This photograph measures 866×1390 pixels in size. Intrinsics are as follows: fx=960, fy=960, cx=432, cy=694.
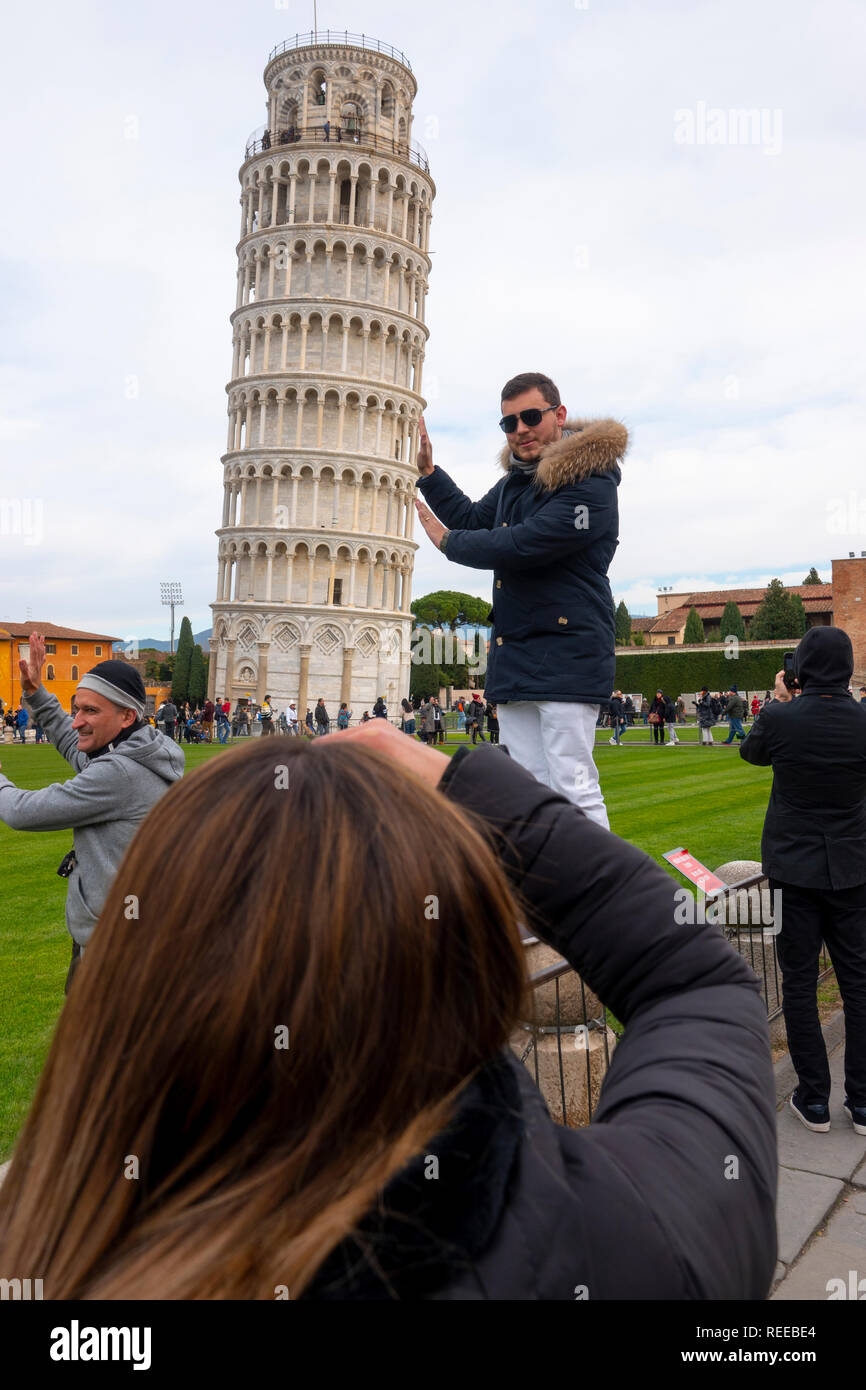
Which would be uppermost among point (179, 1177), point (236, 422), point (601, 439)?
point (236, 422)

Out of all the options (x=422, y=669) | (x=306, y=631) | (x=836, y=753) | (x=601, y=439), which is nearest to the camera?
(x=601, y=439)

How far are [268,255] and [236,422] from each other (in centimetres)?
1158

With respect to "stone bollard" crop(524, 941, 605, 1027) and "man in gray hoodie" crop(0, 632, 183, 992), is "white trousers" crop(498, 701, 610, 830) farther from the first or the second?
"man in gray hoodie" crop(0, 632, 183, 992)

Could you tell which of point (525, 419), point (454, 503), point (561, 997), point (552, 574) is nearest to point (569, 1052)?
point (561, 997)

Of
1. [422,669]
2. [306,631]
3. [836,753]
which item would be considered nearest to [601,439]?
[836,753]

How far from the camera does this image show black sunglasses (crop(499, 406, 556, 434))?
4.36 metres

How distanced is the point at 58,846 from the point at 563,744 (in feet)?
38.6

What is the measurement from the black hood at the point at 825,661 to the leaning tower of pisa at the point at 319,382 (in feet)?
201

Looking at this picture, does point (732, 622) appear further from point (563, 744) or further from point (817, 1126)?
point (563, 744)

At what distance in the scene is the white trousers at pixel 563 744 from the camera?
4.34m

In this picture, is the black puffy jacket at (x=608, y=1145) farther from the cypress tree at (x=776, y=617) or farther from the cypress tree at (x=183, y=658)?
the cypress tree at (x=183, y=658)

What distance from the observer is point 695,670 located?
220ft

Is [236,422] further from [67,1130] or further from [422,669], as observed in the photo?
[67,1130]

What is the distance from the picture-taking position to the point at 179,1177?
3.16ft
